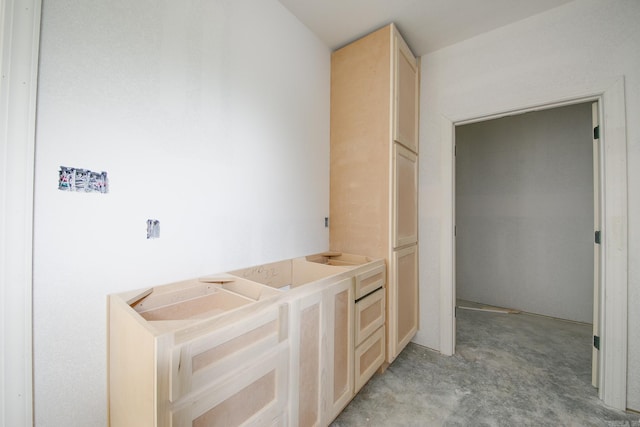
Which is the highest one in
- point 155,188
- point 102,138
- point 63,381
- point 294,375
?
point 102,138

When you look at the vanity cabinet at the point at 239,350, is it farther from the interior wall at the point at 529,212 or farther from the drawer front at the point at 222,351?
the interior wall at the point at 529,212

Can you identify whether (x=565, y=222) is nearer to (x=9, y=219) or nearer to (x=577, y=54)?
(x=577, y=54)

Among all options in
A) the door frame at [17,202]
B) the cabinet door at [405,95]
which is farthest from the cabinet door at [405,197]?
the door frame at [17,202]

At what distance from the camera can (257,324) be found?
3.32 ft

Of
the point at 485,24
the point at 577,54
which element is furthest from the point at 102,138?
the point at 577,54

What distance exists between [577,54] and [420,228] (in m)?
1.69

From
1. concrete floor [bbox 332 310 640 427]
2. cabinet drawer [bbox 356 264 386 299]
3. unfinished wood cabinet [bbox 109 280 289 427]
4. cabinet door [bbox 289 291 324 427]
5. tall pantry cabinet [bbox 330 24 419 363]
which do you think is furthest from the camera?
tall pantry cabinet [bbox 330 24 419 363]

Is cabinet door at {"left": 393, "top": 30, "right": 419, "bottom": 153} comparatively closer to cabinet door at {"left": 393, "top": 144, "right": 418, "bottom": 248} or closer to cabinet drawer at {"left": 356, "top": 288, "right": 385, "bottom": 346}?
cabinet door at {"left": 393, "top": 144, "right": 418, "bottom": 248}

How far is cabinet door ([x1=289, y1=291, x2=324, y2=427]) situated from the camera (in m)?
1.19

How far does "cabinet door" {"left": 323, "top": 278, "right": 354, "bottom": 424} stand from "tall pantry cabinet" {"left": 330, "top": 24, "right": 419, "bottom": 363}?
0.56 metres

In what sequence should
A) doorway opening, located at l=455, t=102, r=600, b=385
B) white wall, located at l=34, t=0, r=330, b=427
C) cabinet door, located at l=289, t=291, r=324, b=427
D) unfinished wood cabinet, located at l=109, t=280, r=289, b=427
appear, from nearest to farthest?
unfinished wood cabinet, located at l=109, t=280, r=289, b=427 < white wall, located at l=34, t=0, r=330, b=427 < cabinet door, located at l=289, t=291, r=324, b=427 < doorway opening, located at l=455, t=102, r=600, b=385

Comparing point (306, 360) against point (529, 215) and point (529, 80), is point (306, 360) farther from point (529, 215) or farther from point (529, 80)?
point (529, 215)

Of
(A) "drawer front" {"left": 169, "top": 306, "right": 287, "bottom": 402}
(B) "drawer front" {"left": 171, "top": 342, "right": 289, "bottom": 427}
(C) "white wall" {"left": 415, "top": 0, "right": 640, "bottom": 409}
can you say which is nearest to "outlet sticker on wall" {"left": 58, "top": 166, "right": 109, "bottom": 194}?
(A) "drawer front" {"left": 169, "top": 306, "right": 287, "bottom": 402}

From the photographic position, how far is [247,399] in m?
0.99
